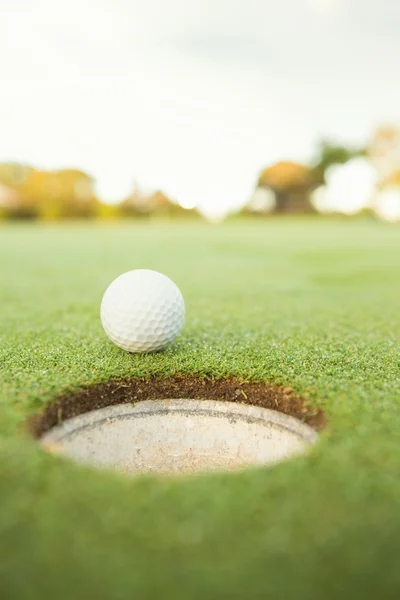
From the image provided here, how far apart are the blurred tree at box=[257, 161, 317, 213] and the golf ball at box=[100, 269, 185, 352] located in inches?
2052

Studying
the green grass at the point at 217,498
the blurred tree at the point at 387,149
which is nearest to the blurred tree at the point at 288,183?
the blurred tree at the point at 387,149

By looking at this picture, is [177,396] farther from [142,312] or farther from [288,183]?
[288,183]

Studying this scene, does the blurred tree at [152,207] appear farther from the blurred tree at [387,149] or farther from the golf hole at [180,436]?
the golf hole at [180,436]

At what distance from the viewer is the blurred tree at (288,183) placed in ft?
185

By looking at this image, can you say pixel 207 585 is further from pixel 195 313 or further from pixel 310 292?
pixel 310 292

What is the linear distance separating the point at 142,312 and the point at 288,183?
56.5m

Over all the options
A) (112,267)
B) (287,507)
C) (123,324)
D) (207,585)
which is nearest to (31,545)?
(207,585)

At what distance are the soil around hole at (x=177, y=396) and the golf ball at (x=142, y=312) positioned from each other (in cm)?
39

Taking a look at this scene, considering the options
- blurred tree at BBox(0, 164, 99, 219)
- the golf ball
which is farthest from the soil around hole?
blurred tree at BBox(0, 164, 99, 219)

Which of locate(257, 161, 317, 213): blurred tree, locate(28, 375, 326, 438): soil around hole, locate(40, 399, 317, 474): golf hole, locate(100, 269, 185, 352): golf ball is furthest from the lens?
locate(257, 161, 317, 213): blurred tree

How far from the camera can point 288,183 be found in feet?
189

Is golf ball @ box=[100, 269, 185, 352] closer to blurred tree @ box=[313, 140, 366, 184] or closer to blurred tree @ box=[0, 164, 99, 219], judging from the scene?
blurred tree @ box=[0, 164, 99, 219]

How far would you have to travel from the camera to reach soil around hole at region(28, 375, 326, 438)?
103 inches

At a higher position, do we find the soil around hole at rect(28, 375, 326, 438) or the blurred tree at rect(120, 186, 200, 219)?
the soil around hole at rect(28, 375, 326, 438)
